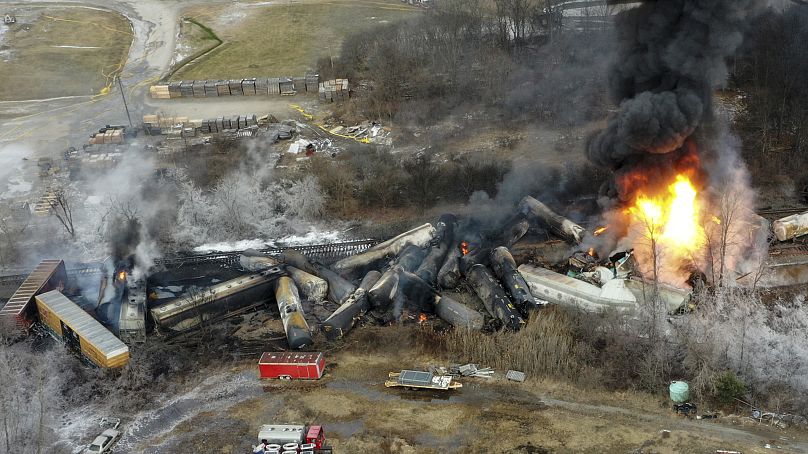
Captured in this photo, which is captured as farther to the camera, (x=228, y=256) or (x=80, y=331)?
(x=228, y=256)

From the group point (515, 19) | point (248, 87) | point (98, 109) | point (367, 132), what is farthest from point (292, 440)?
point (515, 19)

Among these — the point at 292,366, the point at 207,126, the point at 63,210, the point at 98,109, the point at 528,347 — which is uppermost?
the point at 98,109

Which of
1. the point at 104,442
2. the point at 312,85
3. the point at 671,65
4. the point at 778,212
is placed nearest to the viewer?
the point at 104,442

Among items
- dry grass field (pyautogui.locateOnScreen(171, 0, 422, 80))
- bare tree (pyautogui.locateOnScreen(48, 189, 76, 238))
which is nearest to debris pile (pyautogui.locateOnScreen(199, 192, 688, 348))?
bare tree (pyautogui.locateOnScreen(48, 189, 76, 238))

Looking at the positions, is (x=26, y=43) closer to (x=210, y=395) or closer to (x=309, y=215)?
(x=309, y=215)

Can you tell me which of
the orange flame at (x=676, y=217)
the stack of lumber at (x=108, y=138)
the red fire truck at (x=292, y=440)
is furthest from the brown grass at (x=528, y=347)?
the stack of lumber at (x=108, y=138)

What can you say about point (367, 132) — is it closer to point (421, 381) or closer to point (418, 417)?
point (421, 381)

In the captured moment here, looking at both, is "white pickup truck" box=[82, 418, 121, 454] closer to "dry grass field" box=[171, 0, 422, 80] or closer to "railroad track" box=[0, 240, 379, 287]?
"railroad track" box=[0, 240, 379, 287]

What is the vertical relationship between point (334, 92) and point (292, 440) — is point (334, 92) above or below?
above
